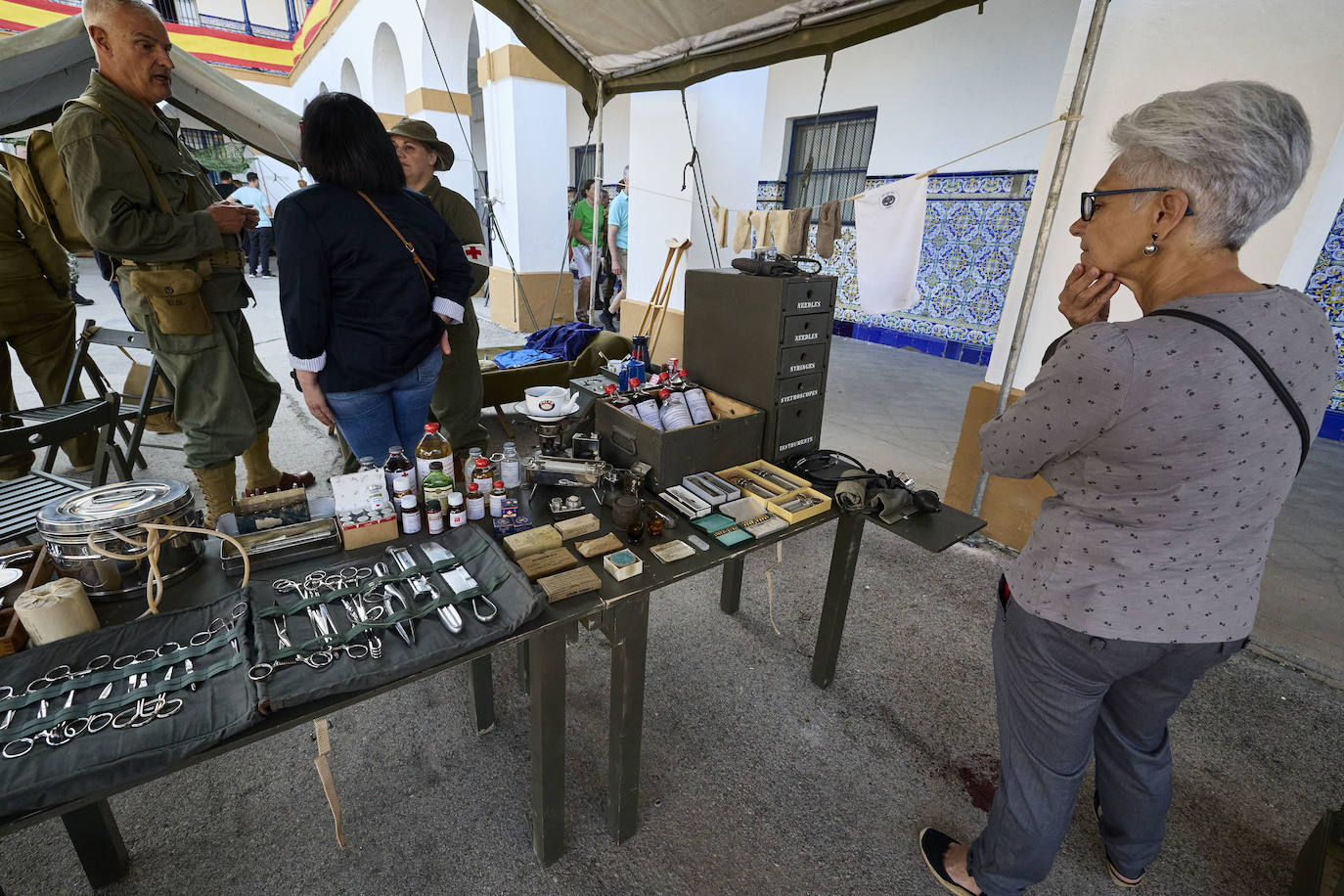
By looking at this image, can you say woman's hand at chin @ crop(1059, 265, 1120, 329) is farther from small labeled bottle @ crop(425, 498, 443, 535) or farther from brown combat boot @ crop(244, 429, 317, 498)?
brown combat boot @ crop(244, 429, 317, 498)

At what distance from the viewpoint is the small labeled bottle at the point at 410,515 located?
144 cm

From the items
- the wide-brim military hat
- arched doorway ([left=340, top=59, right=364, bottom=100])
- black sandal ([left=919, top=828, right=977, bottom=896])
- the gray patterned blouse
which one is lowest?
black sandal ([left=919, top=828, right=977, bottom=896])

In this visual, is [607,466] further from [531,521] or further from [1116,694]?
[1116,694]

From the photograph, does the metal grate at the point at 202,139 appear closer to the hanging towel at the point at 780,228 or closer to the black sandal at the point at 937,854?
the hanging towel at the point at 780,228

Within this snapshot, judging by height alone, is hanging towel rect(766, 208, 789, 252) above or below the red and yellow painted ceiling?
below

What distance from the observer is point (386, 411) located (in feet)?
7.18

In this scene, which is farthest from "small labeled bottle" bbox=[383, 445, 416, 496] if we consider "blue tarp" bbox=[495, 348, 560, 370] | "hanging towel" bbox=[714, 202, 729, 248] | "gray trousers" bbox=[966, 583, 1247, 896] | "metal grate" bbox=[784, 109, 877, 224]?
"metal grate" bbox=[784, 109, 877, 224]

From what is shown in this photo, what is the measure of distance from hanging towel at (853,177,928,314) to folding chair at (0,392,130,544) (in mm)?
3453

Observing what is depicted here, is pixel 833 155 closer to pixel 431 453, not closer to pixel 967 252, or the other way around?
pixel 967 252

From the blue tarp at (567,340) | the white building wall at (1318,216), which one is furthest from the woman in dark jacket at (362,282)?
the white building wall at (1318,216)

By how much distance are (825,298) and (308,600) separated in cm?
172

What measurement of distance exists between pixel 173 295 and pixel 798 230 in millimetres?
3263

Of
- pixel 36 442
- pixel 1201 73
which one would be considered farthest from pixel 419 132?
pixel 1201 73

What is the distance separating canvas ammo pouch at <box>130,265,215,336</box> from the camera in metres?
2.18
